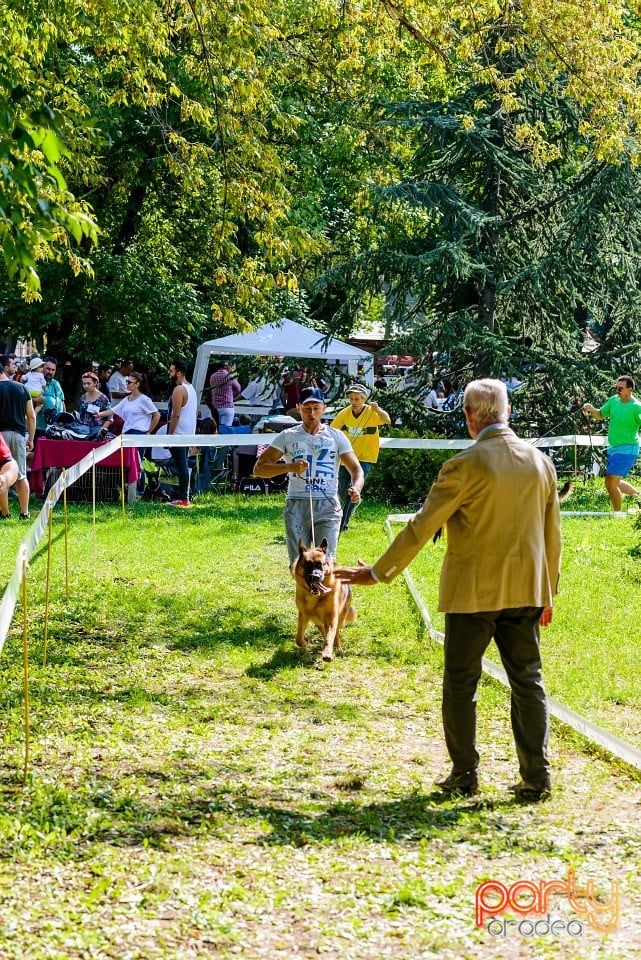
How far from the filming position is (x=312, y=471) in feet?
31.1

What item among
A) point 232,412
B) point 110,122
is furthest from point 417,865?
point 110,122

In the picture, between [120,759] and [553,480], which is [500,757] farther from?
[120,759]

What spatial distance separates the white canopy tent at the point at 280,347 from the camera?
21.4 metres

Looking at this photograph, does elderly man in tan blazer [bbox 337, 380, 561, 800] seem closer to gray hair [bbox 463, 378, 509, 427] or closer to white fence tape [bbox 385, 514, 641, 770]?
gray hair [bbox 463, 378, 509, 427]

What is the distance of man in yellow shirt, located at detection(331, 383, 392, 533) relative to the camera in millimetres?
14422

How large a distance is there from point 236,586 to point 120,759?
536 centimetres

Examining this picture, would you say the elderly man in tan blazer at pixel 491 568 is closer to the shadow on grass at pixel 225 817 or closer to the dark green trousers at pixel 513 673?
the dark green trousers at pixel 513 673

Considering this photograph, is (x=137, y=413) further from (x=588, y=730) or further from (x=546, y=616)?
(x=546, y=616)

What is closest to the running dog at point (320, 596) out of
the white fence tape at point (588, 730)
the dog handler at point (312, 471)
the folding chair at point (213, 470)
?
the dog handler at point (312, 471)

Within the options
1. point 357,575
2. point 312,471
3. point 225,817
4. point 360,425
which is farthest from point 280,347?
point 225,817

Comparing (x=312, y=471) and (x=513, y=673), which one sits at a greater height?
(x=312, y=471)

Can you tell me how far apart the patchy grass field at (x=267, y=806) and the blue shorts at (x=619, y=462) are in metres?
6.13

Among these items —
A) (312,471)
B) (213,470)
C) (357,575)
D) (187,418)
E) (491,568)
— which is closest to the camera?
(491,568)

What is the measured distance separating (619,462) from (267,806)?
1133 centimetres
